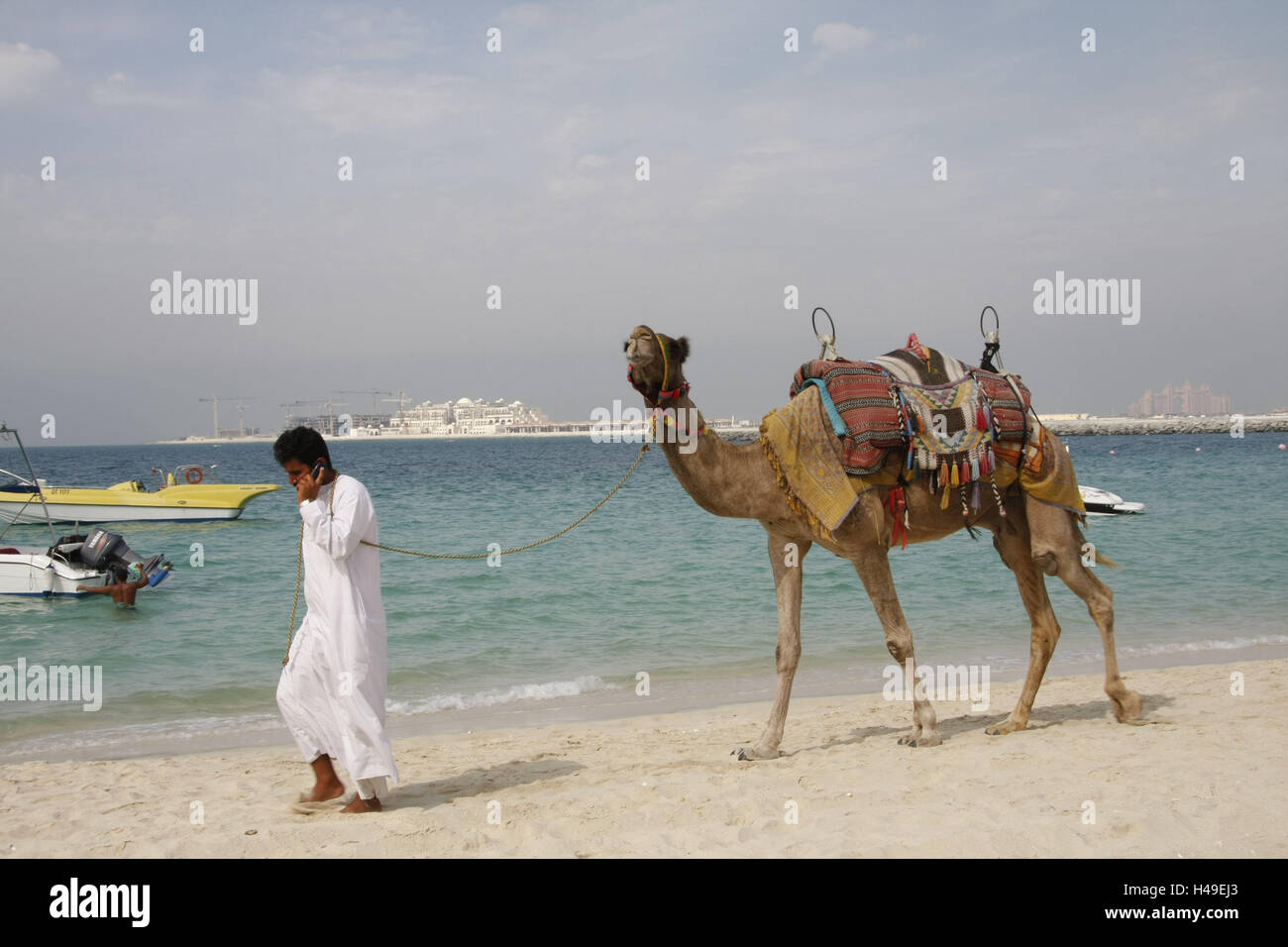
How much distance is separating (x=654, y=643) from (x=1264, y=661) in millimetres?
6283

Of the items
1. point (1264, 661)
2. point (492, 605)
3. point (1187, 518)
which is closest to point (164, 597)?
point (492, 605)

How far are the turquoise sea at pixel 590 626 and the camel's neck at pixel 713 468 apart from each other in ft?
12.3

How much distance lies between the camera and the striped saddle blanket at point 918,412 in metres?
6.05

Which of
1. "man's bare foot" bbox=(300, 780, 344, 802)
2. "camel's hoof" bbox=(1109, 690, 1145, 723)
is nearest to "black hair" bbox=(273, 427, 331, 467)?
"man's bare foot" bbox=(300, 780, 344, 802)

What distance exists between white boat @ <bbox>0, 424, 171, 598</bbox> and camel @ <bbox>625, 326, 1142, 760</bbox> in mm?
12108

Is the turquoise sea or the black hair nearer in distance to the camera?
the black hair

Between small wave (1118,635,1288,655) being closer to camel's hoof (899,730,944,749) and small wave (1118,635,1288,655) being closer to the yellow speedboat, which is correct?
camel's hoof (899,730,944,749)

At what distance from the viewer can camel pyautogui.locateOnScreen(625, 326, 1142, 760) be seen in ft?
19.3

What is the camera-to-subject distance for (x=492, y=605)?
14922 millimetres

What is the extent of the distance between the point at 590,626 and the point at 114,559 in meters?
7.45

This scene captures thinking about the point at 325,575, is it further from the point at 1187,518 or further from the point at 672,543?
the point at 1187,518

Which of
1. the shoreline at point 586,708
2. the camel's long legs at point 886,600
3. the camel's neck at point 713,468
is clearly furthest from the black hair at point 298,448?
the shoreline at point 586,708

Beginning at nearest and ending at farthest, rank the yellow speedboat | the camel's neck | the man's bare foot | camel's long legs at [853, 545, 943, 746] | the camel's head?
the man's bare foot, the camel's head, the camel's neck, camel's long legs at [853, 545, 943, 746], the yellow speedboat

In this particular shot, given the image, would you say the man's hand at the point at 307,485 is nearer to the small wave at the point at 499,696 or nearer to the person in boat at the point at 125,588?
the small wave at the point at 499,696
